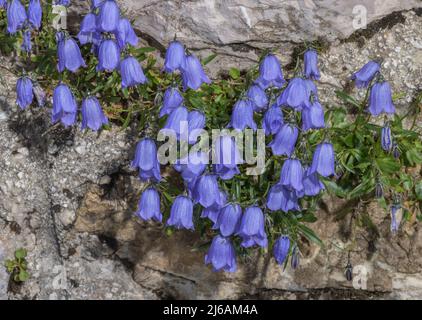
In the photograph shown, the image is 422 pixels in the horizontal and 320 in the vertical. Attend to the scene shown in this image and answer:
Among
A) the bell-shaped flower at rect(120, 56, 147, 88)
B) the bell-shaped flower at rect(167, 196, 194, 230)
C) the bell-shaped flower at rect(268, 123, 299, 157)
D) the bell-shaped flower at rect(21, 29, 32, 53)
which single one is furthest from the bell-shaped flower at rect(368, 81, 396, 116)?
the bell-shaped flower at rect(21, 29, 32, 53)

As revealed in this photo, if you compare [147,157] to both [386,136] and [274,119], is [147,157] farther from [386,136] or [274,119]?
[386,136]

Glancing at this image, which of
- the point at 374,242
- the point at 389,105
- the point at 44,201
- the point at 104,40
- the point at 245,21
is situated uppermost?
the point at 245,21

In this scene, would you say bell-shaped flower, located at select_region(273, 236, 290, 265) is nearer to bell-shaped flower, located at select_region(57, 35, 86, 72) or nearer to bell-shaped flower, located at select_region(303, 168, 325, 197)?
bell-shaped flower, located at select_region(303, 168, 325, 197)

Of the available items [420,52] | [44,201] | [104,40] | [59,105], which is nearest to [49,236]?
[44,201]

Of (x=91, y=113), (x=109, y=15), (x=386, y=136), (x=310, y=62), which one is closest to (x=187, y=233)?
(x=91, y=113)

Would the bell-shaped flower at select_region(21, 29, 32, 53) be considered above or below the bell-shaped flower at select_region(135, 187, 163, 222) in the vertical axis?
above

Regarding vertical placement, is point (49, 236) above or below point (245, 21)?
below

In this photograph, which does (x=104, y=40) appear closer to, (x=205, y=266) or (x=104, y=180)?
(x=104, y=180)
